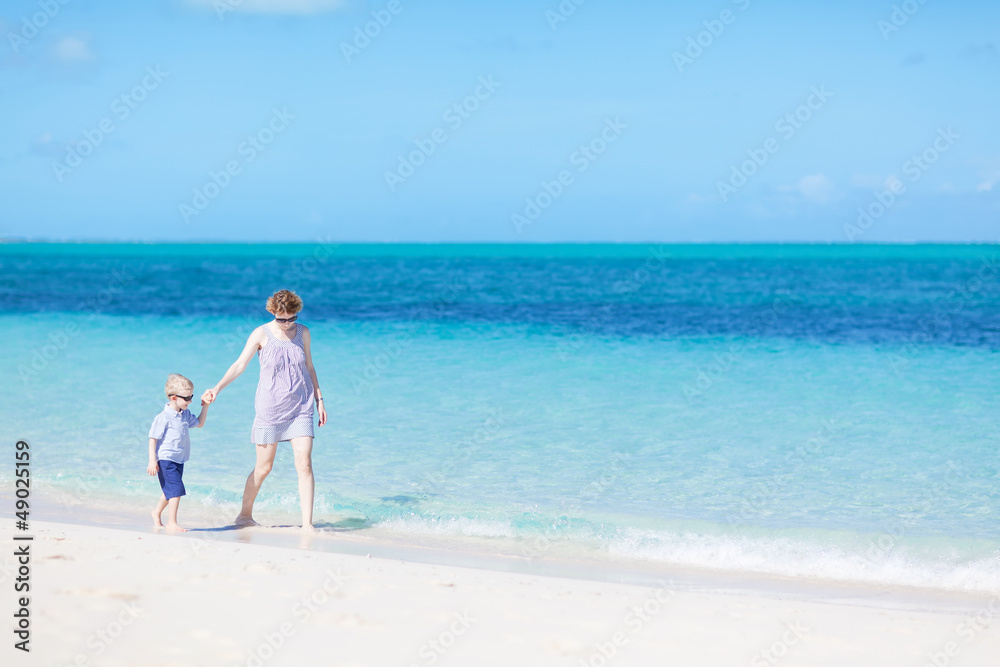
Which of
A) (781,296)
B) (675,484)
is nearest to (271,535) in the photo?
(675,484)

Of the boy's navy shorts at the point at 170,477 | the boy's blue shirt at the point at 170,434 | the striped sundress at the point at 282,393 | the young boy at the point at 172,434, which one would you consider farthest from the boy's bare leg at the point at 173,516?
the striped sundress at the point at 282,393

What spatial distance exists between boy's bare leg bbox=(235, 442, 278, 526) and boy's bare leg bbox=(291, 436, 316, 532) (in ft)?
0.54

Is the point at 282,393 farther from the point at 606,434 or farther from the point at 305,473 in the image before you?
the point at 606,434

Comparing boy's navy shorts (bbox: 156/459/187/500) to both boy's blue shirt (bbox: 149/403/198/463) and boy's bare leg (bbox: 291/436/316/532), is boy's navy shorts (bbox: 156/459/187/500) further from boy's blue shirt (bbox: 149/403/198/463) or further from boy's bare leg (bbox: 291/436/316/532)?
boy's bare leg (bbox: 291/436/316/532)

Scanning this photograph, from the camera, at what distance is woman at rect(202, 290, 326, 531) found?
5406 millimetres

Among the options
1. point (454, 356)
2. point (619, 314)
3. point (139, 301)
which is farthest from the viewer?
point (139, 301)

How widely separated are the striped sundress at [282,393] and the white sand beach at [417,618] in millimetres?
938

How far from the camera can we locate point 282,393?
17.9 ft

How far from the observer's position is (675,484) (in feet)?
22.7

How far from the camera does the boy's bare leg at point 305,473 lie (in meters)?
5.52

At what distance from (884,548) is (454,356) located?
906 centimetres

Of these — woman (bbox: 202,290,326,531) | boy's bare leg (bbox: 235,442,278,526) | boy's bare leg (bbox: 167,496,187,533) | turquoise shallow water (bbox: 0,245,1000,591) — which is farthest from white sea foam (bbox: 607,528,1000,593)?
boy's bare leg (bbox: 167,496,187,533)

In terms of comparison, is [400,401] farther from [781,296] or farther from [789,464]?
[781,296]

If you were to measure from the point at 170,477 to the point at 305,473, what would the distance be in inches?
33.7
